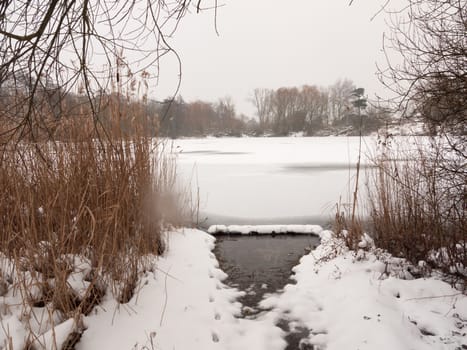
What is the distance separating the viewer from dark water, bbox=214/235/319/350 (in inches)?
92.3

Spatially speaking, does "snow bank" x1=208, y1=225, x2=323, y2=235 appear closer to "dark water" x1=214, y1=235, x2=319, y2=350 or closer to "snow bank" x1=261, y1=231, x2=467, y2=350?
"dark water" x1=214, y1=235, x2=319, y2=350

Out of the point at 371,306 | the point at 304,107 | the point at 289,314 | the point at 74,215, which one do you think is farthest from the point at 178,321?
the point at 304,107

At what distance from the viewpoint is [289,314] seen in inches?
87.7

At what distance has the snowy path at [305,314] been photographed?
171 cm

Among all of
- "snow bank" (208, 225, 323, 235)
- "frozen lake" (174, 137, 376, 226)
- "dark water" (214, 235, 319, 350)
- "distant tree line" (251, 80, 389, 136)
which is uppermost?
"distant tree line" (251, 80, 389, 136)

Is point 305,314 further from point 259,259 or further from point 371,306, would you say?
point 259,259

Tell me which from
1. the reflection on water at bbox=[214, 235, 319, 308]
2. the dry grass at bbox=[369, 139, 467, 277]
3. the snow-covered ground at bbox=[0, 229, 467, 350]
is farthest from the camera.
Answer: the reflection on water at bbox=[214, 235, 319, 308]

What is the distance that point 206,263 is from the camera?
3.03 metres

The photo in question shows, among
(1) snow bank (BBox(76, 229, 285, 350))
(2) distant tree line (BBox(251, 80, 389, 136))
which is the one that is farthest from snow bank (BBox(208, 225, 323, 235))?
(2) distant tree line (BBox(251, 80, 389, 136))

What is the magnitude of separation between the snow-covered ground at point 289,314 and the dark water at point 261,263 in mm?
82

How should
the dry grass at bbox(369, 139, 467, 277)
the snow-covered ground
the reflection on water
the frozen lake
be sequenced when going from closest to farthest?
1. the snow-covered ground
2. the dry grass at bbox(369, 139, 467, 277)
3. the reflection on water
4. the frozen lake

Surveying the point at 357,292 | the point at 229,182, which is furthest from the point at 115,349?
the point at 229,182

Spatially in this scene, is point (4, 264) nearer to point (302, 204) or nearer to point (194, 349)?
point (194, 349)

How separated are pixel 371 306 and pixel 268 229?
7.40ft
